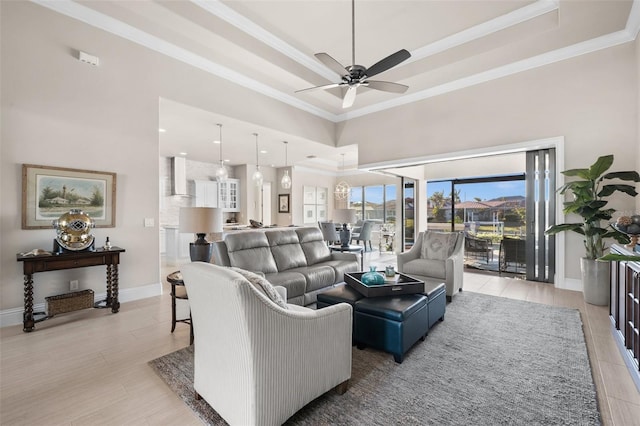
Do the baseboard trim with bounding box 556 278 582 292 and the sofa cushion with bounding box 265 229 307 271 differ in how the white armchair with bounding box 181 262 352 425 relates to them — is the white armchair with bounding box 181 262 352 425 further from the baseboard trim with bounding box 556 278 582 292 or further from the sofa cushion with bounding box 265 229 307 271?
the baseboard trim with bounding box 556 278 582 292

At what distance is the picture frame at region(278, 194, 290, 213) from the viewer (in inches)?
399

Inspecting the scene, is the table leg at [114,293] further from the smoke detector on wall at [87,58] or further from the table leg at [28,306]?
the smoke detector on wall at [87,58]

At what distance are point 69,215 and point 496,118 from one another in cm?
626

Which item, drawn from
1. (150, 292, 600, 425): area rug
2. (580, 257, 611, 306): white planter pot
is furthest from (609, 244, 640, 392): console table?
(580, 257, 611, 306): white planter pot

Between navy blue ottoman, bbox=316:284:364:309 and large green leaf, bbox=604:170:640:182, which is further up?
large green leaf, bbox=604:170:640:182

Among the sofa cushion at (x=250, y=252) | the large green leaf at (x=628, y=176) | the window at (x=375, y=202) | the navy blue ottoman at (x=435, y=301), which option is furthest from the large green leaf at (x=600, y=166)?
the window at (x=375, y=202)

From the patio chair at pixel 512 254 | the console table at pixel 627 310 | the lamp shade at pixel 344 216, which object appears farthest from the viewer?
the lamp shade at pixel 344 216

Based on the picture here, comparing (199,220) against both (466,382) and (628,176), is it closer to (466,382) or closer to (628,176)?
(466,382)

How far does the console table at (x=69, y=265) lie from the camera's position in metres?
2.96

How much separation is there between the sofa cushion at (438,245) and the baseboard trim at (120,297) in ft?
13.4

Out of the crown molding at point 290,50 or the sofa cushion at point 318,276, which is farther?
the sofa cushion at point 318,276

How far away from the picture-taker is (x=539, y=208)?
4852 millimetres

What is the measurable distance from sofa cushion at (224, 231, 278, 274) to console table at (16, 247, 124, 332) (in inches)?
53.9

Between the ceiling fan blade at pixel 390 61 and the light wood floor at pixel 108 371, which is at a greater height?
the ceiling fan blade at pixel 390 61
